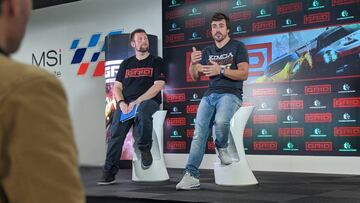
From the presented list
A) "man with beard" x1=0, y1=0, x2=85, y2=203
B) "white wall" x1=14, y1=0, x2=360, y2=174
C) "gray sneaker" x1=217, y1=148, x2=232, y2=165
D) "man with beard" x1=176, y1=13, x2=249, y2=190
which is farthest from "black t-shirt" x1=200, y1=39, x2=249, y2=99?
"man with beard" x1=0, y1=0, x2=85, y2=203

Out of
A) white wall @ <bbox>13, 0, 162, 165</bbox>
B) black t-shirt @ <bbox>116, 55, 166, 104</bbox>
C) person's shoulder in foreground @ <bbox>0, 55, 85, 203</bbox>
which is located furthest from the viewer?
white wall @ <bbox>13, 0, 162, 165</bbox>

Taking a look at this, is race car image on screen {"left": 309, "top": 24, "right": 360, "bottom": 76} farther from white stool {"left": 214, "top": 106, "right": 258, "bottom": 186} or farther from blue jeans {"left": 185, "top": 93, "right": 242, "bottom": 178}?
blue jeans {"left": 185, "top": 93, "right": 242, "bottom": 178}

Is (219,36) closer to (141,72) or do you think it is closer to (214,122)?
(214,122)

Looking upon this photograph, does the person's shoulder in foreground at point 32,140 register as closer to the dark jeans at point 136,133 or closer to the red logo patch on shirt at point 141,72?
the dark jeans at point 136,133

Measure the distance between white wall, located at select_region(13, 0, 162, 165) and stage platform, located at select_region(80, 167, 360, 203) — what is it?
245 cm

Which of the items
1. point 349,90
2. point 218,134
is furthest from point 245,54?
point 349,90

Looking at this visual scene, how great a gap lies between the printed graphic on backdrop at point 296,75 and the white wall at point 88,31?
100 centimetres

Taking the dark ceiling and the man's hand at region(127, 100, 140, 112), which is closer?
the man's hand at region(127, 100, 140, 112)

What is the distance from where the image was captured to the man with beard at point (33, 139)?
0.59m

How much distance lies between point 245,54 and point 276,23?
2082 mm

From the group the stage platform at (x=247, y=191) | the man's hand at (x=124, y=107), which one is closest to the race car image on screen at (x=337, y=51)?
the stage platform at (x=247, y=191)

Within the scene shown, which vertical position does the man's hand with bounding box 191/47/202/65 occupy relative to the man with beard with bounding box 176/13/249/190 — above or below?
above

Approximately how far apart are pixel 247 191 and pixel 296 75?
233 centimetres

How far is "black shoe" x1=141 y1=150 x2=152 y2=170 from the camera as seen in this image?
496 centimetres
